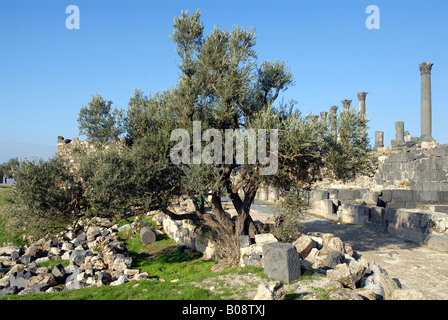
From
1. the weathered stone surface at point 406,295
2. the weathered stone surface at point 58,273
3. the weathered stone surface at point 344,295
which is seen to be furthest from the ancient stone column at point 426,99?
the weathered stone surface at point 58,273

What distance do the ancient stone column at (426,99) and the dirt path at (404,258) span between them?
20.2 meters

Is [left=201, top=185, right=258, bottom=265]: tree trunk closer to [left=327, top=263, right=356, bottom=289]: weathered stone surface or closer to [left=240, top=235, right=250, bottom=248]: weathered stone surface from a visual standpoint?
[left=240, top=235, right=250, bottom=248]: weathered stone surface

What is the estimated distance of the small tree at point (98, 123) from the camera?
12180 millimetres

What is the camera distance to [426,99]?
105 feet

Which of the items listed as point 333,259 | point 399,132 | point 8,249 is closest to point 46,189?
point 333,259

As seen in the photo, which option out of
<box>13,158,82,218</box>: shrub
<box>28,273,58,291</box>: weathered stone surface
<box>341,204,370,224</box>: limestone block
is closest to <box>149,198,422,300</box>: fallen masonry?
<box>13,158,82,218</box>: shrub

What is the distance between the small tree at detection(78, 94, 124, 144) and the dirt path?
9753 mm

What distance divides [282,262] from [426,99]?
31.1m

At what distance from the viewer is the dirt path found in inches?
347

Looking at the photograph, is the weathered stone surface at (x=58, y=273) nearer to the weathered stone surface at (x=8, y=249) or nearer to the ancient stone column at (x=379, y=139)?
the weathered stone surface at (x=8, y=249)

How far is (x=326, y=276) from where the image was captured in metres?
8.05

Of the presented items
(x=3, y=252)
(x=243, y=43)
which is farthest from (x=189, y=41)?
(x=3, y=252)

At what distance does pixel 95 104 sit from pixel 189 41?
4.14m

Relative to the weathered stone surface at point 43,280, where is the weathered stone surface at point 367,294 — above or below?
above
